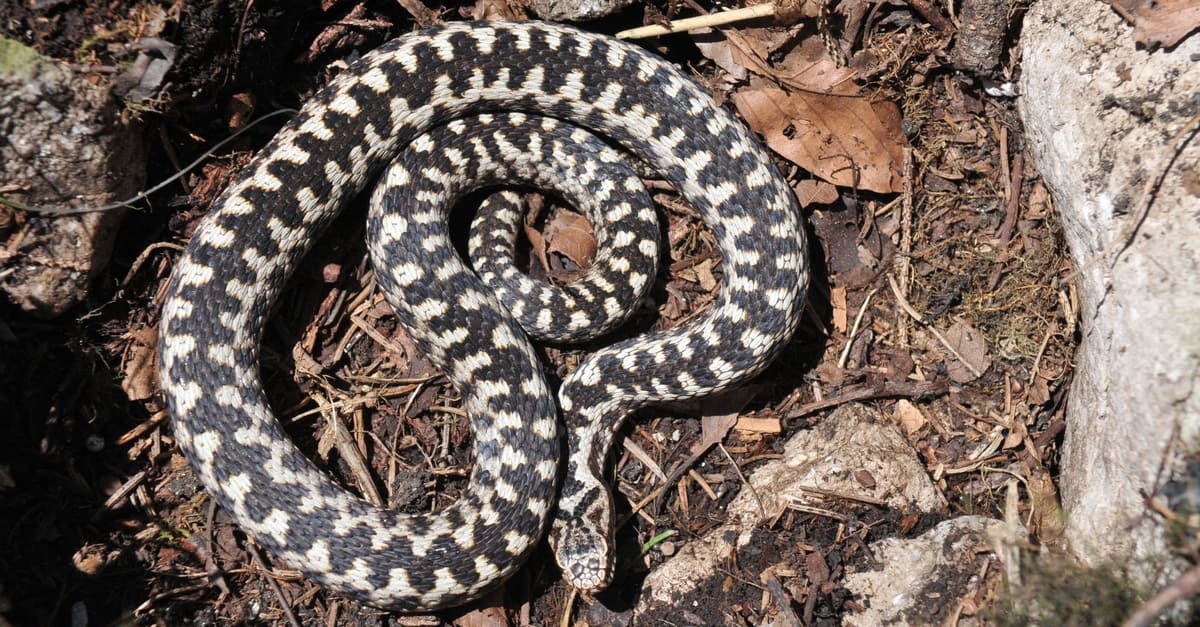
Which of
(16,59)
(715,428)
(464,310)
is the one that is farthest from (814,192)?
(16,59)

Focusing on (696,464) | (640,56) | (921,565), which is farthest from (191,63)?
(921,565)

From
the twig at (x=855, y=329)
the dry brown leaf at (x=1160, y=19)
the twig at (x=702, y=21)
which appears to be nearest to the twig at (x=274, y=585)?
the twig at (x=855, y=329)

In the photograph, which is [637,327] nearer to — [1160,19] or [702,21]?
[702,21]

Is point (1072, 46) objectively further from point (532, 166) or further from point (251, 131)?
point (251, 131)

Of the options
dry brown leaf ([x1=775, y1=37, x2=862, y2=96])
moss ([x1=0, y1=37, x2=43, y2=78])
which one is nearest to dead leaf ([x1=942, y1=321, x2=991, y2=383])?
dry brown leaf ([x1=775, y1=37, x2=862, y2=96])

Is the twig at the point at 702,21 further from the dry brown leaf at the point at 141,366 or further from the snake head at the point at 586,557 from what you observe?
the dry brown leaf at the point at 141,366
